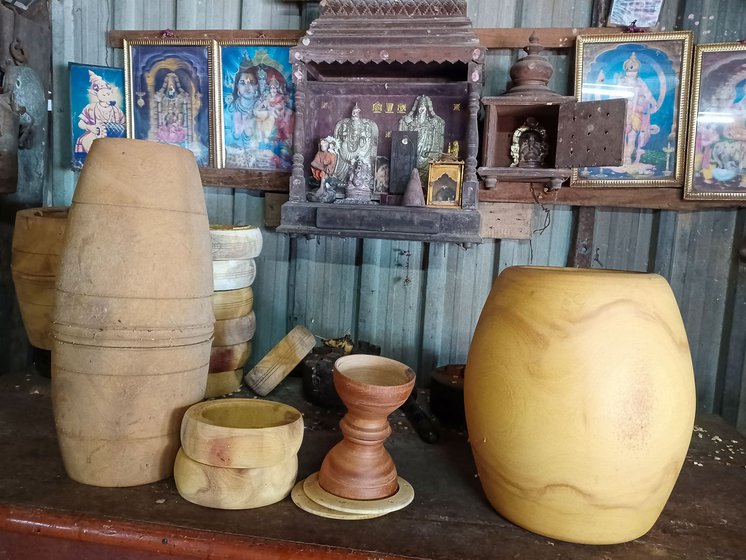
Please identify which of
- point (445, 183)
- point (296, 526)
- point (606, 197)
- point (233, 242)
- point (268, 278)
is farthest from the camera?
point (268, 278)

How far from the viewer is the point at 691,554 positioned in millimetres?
1023

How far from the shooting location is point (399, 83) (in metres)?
1.92

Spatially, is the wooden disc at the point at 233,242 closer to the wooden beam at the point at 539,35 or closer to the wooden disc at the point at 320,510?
the wooden disc at the point at 320,510

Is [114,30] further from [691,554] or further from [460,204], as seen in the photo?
[691,554]

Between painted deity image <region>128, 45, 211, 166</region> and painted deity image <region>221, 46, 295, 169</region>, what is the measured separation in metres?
0.09

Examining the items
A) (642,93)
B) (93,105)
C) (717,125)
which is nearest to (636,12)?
(642,93)

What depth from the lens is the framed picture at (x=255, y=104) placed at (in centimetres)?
201

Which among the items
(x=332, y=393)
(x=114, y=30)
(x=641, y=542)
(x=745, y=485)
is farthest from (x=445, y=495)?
(x=114, y=30)

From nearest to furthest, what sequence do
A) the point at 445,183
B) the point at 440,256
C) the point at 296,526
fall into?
the point at 296,526 → the point at 445,183 → the point at 440,256

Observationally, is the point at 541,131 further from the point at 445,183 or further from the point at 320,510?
the point at 320,510

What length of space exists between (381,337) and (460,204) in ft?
2.03

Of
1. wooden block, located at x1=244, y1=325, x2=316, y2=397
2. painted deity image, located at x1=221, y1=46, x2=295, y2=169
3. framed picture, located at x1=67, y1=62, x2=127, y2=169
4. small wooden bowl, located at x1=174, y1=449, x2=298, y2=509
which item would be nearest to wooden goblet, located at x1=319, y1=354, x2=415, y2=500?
small wooden bowl, located at x1=174, y1=449, x2=298, y2=509

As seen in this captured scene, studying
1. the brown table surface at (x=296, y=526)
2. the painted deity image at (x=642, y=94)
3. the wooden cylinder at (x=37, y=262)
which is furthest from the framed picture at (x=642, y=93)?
the wooden cylinder at (x=37, y=262)

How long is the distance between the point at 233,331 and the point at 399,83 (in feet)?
3.38
